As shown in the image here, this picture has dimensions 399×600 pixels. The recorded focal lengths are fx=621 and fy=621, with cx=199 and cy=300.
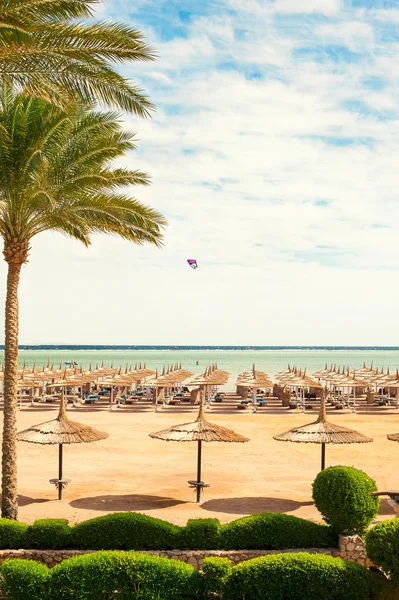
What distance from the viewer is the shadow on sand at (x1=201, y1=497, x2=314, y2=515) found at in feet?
50.5

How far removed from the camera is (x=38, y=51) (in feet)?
34.8

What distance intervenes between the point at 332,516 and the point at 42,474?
35.5ft

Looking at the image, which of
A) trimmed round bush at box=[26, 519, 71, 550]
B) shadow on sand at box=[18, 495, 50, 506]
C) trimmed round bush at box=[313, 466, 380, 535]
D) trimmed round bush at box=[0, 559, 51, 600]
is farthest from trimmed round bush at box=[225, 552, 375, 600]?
shadow on sand at box=[18, 495, 50, 506]

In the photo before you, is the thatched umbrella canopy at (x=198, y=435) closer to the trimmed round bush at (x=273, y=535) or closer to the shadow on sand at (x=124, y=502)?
the shadow on sand at (x=124, y=502)

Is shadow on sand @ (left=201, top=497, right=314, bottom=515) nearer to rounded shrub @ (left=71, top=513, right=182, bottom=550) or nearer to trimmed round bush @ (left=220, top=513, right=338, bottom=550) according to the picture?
trimmed round bush @ (left=220, top=513, right=338, bottom=550)

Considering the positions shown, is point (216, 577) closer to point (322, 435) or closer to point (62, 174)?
point (322, 435)

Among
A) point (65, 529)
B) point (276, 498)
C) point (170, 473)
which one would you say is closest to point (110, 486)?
point (170, 473)

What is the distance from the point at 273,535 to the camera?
11742mm

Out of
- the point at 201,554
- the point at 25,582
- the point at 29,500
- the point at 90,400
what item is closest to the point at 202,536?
the point at 201,554

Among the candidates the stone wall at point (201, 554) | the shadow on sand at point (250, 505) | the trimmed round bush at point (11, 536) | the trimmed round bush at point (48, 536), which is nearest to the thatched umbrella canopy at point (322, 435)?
the shadow on sand at point (250, 505)

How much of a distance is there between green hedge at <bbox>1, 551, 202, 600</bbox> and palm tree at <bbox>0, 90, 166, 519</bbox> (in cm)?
325

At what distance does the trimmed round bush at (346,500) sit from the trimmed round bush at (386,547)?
3.81 ft

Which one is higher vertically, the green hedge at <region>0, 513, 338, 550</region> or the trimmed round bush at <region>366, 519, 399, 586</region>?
the trimmed round bush at <region>366, 519, 399, 586</region>

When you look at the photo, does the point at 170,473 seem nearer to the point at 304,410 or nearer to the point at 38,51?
the point at 38,51
